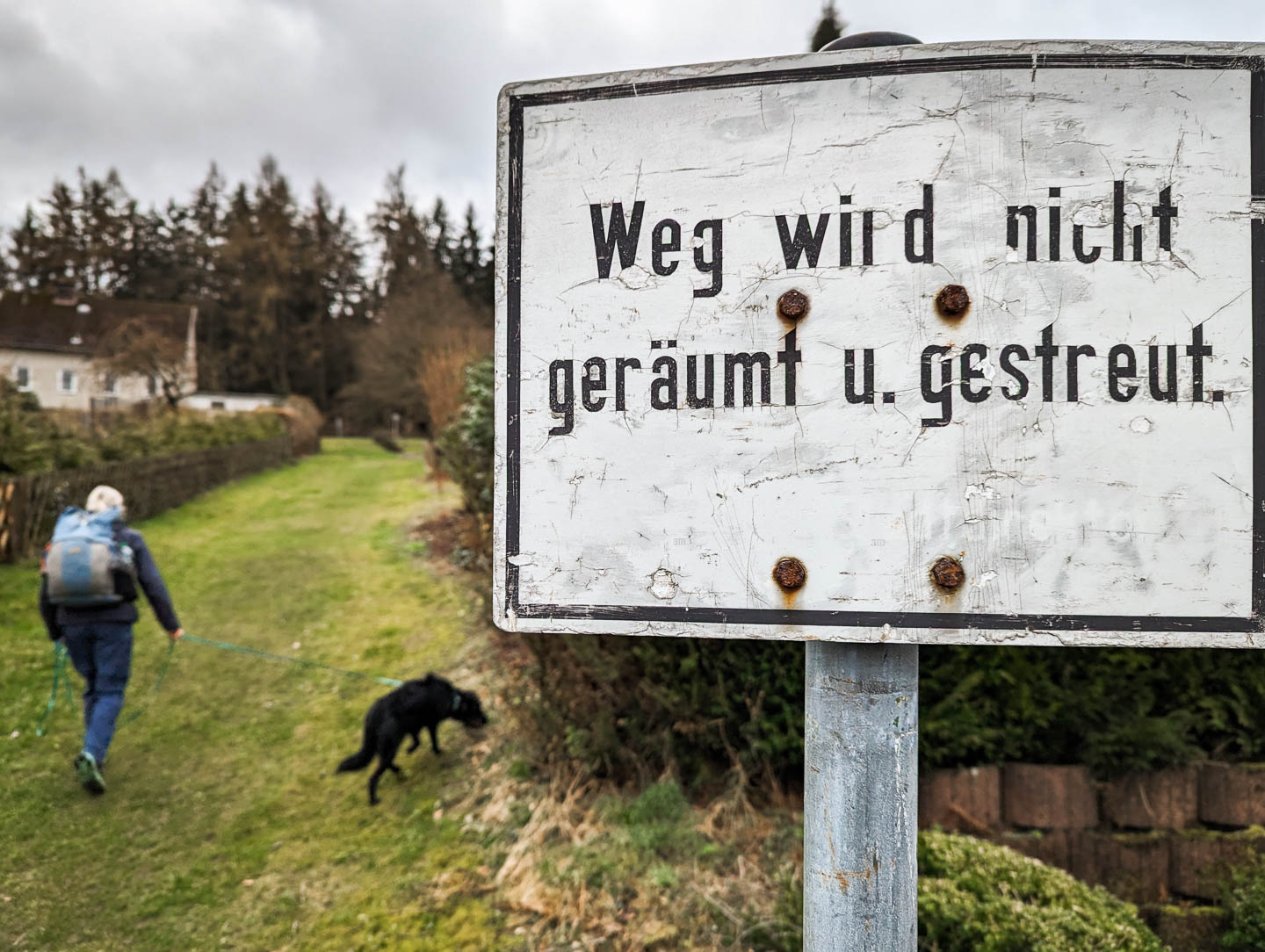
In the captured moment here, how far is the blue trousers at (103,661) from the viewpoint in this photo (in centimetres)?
520

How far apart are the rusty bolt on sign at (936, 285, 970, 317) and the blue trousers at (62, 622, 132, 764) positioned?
6054 millimetres

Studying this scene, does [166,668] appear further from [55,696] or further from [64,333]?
[64,333]

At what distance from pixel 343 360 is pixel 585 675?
142ft

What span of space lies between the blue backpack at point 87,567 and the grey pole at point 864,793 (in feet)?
18.4

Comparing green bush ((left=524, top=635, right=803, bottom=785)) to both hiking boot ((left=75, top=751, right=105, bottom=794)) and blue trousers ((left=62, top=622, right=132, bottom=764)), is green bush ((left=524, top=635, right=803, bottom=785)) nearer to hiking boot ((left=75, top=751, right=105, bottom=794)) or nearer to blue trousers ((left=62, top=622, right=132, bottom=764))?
hiking boot ((left=75, top=751, right=105, bottom=794))

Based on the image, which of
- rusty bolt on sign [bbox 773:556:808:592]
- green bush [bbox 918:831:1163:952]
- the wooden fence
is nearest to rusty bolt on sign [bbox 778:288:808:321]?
rusty bolt on sign [bbox 773:556:808:592]

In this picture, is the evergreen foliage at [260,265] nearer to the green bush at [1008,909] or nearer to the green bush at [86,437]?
the green bush at [86,437]

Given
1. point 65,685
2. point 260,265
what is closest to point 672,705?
point 65,685

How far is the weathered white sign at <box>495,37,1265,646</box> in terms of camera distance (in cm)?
98

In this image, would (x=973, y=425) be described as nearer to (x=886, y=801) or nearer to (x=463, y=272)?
(x=886, y=801)

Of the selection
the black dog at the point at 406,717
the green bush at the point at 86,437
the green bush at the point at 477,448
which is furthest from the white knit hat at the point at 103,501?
the green bush at the point at 86,437

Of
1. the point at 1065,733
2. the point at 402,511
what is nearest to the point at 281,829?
the point at 1065,733

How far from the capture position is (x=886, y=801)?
3.44ft

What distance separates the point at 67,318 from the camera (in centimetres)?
4003
